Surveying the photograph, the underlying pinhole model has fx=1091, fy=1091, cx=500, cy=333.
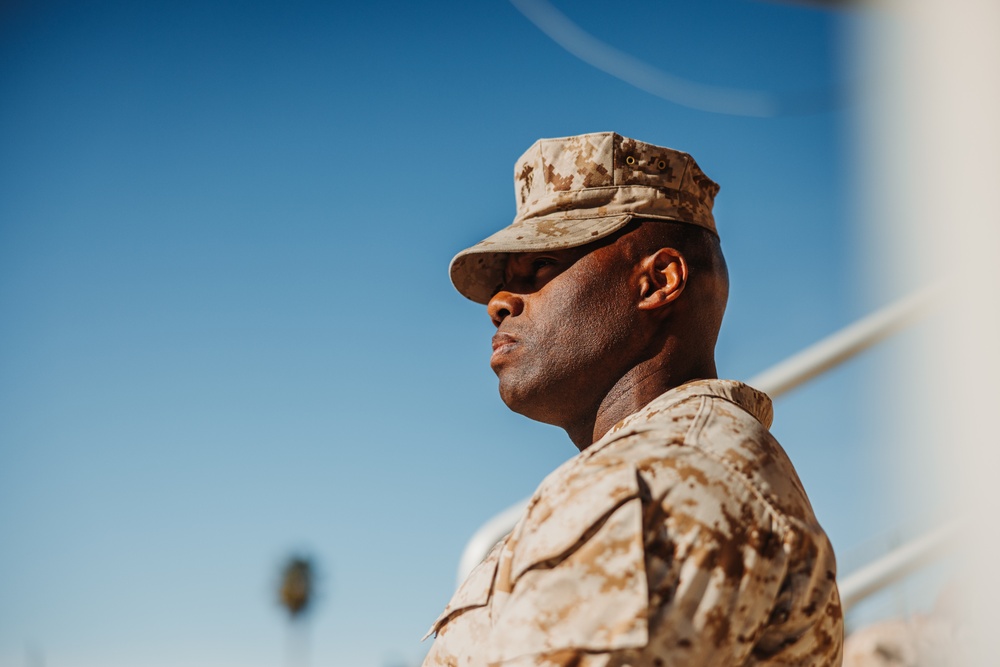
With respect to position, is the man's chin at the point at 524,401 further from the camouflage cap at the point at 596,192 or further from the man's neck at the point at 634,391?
the camouflage cap at the point at 596,192

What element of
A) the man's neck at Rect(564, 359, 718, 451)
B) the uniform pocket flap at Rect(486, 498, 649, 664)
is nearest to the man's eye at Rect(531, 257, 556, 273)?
the man's neck at Rect(564, 359, 718, 451)

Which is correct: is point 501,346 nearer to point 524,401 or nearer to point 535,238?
point 524,401

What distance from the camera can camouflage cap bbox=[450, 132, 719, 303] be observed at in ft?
8.30

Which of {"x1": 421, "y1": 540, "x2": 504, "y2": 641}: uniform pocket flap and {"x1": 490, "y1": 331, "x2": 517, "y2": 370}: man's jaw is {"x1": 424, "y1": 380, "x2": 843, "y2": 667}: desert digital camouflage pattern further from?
{"x1": 490, "y1": 331, "x2": 517, "y2": 370}: man's jaw

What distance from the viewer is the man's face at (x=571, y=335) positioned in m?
2.51

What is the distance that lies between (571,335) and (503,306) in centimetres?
22

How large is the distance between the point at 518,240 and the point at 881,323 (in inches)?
81.6

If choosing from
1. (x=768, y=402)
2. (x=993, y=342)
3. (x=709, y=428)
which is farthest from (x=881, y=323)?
(x=709, y=428)

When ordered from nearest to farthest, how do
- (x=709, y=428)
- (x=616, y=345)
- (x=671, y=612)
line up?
(x=671, y=612), (x=709, y=428), (x=616, y=345)

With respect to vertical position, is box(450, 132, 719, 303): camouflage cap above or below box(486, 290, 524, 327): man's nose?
above

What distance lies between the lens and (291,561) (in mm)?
45406

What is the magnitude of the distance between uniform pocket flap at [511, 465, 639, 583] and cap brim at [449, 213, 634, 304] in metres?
0.71

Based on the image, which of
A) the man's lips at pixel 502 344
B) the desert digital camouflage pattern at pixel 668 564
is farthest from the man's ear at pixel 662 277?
the desert digital camouflage pattern at pixel 668 564

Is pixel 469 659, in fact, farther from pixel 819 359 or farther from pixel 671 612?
pixel 819 359
